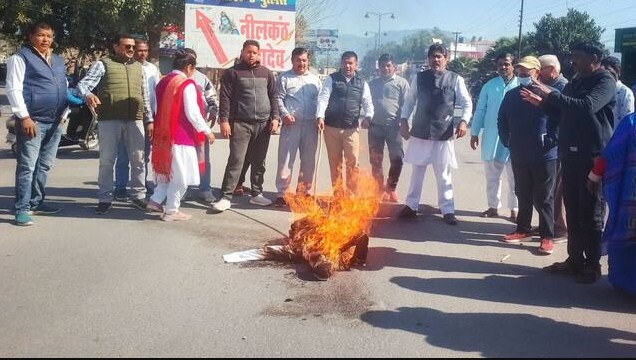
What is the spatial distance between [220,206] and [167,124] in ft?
4.06

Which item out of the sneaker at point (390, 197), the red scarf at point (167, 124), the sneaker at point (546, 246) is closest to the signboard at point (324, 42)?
the sneaker at point (390, 197)

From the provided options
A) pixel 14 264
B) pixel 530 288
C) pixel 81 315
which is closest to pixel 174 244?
pixel 14 264

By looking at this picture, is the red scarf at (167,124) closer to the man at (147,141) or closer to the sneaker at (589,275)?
the man at (147,141)

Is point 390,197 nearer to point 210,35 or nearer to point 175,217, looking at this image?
point 175,217

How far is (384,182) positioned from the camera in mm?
8484

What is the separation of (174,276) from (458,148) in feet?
38.3

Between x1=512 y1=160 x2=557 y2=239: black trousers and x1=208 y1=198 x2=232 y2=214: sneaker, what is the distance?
3.40 m

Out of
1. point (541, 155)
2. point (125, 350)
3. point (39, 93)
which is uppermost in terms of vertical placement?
point (39, 93)

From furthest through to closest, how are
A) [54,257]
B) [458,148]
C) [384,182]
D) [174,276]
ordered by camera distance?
[458,148] → [384,182] → [54,257] → [174,276]

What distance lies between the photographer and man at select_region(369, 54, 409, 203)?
7.93 metres

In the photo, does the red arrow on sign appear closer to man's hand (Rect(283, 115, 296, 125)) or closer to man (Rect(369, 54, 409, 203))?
man (Rect(369, 54, 409, 203))

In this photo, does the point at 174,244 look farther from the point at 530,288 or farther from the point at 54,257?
the point at 530,288

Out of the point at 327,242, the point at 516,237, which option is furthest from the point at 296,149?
the point at 516,237

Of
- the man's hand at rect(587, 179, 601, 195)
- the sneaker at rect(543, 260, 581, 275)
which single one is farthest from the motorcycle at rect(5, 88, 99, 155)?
the man's hand at rect(587, 179, 601, 195)
